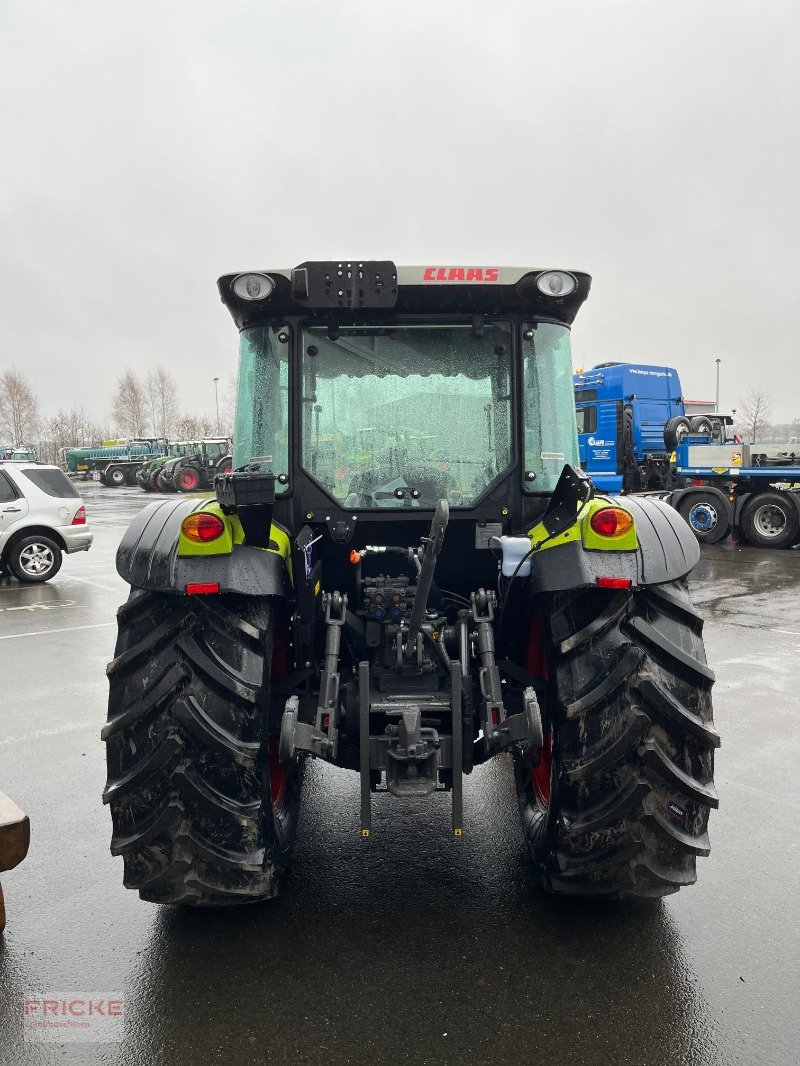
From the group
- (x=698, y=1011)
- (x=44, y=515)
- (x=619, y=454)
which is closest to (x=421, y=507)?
(x=698, y=1011)

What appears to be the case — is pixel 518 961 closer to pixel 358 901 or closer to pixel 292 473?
pixel 358 901

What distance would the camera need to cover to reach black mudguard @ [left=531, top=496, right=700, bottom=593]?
2.88m

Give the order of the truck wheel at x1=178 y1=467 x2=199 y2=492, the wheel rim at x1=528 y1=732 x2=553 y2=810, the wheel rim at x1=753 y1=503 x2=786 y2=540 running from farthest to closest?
the truck wheel at x1=178 y1=467 x2=199 y2=492 < the wheel rim at x1=753 y1=503 x2=786 y2=540 < the wheel rim at x1=528 y1=732 x2=553 y2=810

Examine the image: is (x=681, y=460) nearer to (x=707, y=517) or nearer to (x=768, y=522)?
(x=707, y=517)

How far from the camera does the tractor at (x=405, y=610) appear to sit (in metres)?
2.82

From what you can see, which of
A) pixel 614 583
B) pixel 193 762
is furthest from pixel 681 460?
pixel 193 762

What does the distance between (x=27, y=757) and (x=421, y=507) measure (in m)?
3.15

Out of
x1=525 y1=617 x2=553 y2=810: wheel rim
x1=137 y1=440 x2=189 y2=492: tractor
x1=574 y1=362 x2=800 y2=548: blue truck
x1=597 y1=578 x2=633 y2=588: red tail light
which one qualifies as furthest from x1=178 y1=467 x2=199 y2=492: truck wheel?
x1=597 y1=578 x2=633 y2=588: red tail light

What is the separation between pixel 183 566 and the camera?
2.92 meters

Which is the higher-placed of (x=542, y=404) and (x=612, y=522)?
(x=542, y=404)

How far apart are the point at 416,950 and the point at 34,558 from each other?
10.5 meters

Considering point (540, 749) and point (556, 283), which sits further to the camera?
point (540, 749)

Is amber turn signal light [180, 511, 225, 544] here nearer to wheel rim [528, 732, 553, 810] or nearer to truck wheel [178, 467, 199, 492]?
wheel rim [528, 732, 553, 810]

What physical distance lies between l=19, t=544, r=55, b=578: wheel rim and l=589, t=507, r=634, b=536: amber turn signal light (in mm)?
10722
